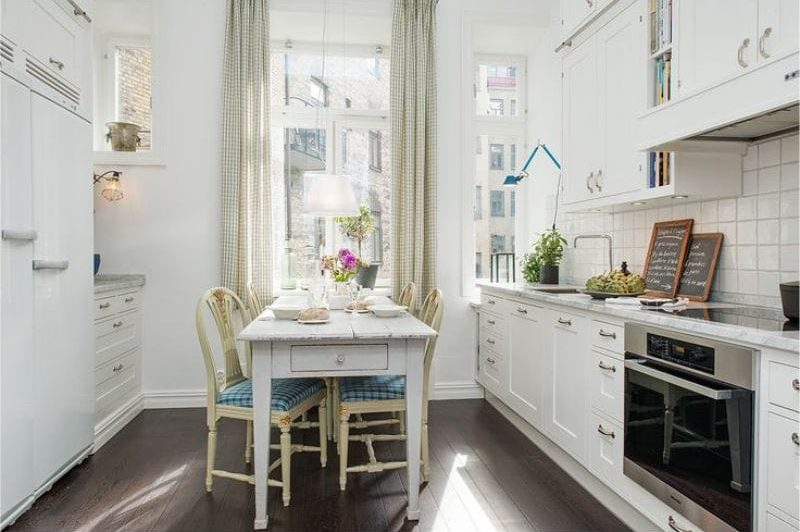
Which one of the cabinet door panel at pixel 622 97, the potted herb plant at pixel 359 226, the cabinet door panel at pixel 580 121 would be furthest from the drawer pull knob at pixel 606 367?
the potted herb plant at pixel 359 226

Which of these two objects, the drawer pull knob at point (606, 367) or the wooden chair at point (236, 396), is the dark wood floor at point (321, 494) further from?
the drawer pull knob at point (606, 367)

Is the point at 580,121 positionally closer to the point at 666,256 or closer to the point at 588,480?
the point at 666,256

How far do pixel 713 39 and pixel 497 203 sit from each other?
250 centimetres

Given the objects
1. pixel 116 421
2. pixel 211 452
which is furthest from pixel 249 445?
pixel 116 421

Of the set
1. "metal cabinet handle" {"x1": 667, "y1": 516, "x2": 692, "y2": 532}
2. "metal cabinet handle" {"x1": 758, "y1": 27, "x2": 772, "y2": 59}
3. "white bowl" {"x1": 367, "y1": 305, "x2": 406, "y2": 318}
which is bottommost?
"metal cabinet handle" {"x1": 667, "y1": 516, "x2": 692, "y2": 532}

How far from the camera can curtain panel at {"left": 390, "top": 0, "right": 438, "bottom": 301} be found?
403cm

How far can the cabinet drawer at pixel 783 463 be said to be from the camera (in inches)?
56.2

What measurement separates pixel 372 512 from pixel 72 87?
8.44ft

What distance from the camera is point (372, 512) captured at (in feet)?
7.65

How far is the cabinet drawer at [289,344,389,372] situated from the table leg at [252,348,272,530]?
0.11m

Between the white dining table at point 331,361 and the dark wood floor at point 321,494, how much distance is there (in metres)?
0.19

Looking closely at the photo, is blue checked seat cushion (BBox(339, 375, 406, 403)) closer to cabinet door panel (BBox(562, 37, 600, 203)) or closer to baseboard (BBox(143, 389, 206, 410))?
cabinet door panel (BBox(562, 37, 600, 203))

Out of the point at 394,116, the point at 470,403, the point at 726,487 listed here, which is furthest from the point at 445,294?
the point at 726,487

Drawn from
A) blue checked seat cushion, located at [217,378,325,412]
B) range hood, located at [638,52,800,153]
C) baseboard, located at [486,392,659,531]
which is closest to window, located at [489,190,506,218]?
baseboard, located at [486,392,659,531]
